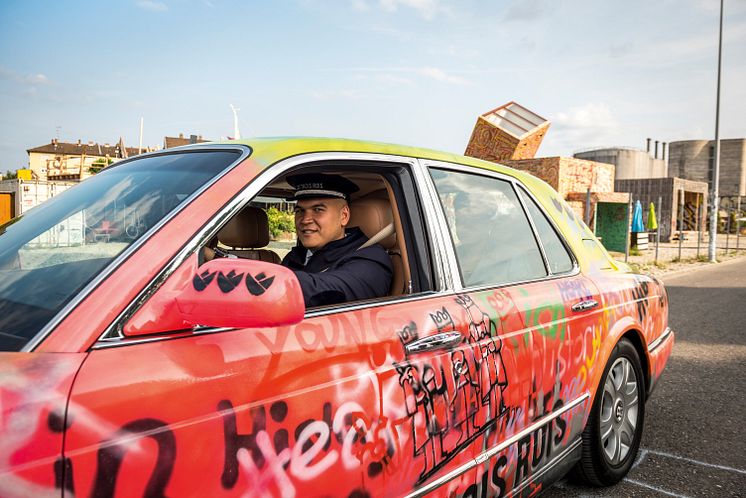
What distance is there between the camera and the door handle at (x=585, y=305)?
2.75 m

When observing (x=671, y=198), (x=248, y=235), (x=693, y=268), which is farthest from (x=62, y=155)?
(x=248, y=235)

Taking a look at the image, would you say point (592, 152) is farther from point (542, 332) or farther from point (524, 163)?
point (542, 332)

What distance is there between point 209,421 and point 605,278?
8.16 feet

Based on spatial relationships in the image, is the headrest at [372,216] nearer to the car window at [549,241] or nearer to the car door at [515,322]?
the car door at [515,322]

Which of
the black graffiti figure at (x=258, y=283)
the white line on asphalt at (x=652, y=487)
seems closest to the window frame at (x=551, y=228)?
the white line on asphalt at (x=652, y=487)

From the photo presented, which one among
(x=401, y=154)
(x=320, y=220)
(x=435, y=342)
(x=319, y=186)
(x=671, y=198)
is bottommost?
(x=435, y=342)

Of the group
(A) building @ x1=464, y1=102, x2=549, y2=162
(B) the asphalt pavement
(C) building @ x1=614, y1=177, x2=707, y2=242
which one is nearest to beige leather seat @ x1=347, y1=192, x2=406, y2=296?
(B) the asphalt pavement

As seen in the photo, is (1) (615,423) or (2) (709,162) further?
(2) (709,162)

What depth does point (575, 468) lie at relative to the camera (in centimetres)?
307

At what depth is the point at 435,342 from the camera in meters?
1.98

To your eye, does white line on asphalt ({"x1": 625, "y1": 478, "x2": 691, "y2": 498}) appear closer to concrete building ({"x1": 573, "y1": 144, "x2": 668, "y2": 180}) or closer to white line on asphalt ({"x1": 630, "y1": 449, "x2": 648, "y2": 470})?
white line on asphalt ({"x1": 630, "y1": 449, "x2": 648, "y2": 470})

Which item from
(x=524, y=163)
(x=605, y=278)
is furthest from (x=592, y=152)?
(x=605, y=278)

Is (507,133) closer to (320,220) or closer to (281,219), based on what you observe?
(281,219)

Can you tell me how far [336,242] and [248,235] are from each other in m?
0.83
